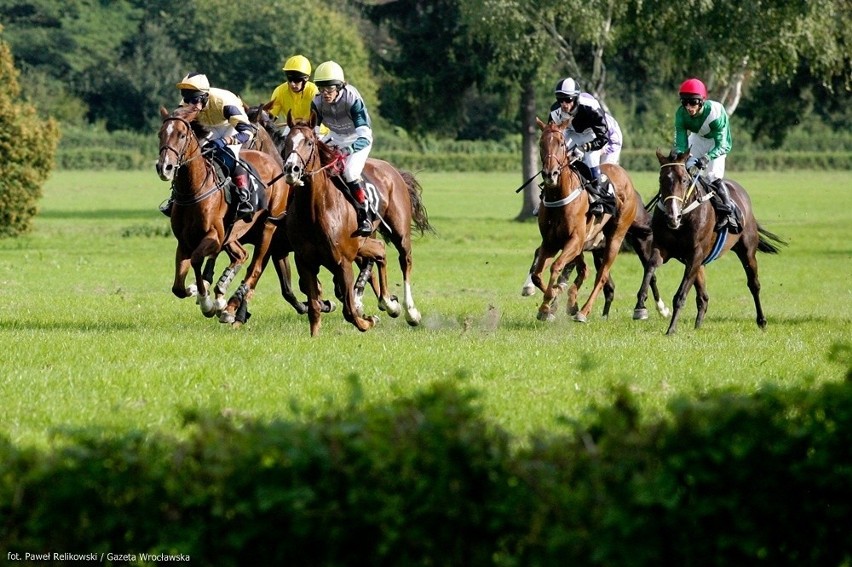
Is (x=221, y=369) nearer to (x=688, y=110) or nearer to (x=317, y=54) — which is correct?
(x=688, y=110)

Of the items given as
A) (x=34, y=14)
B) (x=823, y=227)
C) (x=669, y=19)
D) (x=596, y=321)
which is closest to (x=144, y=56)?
(x=34, y=14)

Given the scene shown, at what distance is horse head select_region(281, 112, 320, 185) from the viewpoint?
43.6ft

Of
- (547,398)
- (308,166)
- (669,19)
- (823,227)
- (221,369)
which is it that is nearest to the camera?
(547,398)

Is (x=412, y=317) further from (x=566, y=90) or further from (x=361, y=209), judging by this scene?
(x=566, y=90)

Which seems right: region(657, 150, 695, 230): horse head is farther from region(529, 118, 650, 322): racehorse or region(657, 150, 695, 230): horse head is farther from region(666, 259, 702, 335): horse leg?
region(529, 118, 650, 322): racehorse

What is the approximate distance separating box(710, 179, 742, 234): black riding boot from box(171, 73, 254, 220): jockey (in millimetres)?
5168

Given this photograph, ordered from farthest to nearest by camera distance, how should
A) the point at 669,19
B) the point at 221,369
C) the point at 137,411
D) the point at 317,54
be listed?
the point at 317,54, the point at 669,19, the point at 221,369, the point at 137,411

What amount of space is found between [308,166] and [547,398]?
15.2ft

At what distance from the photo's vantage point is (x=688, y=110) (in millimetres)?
16172

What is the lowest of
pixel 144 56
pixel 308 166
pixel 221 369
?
pixel 144 56

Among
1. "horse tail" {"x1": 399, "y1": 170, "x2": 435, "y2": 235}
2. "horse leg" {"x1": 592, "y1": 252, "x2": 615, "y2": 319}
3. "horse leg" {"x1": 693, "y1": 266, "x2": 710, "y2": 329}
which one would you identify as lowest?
"horse leg" {"x1": 592, "y1": 252, "x2": 615, "y2": 319}

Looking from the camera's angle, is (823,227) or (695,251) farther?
(823,227)

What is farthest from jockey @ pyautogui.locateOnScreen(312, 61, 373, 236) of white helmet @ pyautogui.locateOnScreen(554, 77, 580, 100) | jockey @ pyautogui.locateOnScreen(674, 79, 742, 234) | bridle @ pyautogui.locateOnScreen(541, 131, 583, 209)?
jockey @ pyautogui.locateOnScreen(674, 79, 742, 234)

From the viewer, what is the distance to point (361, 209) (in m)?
14.7
